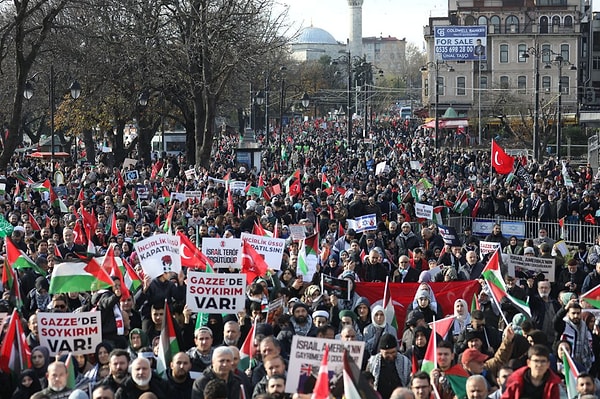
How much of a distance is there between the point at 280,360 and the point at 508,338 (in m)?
2.22

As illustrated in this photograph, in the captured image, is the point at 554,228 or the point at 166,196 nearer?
the point at 554,228

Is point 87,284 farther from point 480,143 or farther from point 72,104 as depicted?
point 480,143

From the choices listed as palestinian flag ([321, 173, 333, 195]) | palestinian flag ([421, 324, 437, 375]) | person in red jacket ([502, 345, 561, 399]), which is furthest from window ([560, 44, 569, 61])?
person in red jacket ([502, 345, 561, 399])

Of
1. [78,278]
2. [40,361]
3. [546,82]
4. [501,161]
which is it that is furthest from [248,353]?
[546,82]

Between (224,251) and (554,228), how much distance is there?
11122mm

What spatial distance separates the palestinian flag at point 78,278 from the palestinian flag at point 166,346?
7.35ft

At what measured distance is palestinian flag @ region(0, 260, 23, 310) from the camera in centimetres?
1299

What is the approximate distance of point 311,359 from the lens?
905cm

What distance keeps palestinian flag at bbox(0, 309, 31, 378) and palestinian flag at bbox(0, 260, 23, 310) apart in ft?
8.25

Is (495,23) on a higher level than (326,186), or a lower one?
higher

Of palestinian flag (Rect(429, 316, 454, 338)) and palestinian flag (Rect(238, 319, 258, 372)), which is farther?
palestinian flag (Rect(429, 316, 454, 338))

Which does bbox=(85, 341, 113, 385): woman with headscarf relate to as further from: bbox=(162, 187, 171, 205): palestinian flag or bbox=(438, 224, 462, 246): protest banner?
bbox=(162, 187, 171, 205): palestinian flag

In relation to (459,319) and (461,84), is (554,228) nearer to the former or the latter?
(459,319)

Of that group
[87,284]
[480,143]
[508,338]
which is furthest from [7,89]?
[508,338]
